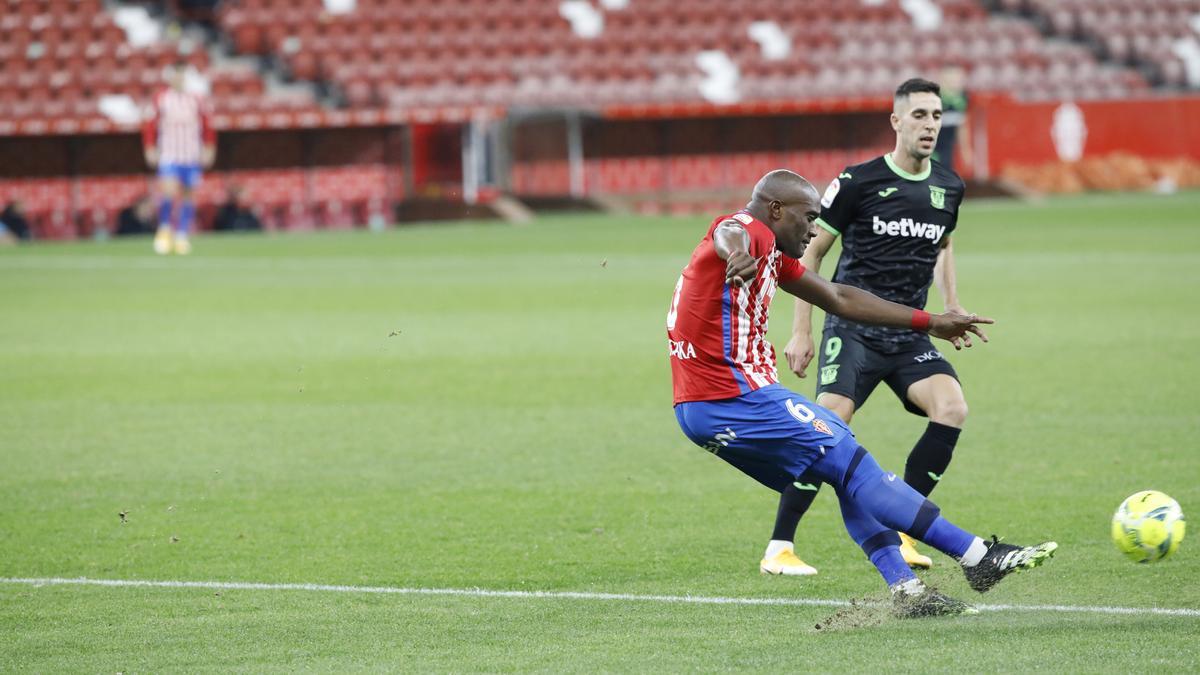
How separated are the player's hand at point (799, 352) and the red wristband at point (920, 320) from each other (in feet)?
3.09

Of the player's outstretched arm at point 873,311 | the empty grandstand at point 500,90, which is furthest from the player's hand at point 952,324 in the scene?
the empty grandstand at point 500,90

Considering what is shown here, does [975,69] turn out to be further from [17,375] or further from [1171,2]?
[17,375]

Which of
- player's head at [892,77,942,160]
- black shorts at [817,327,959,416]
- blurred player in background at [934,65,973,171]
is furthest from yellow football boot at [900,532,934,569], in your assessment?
blurred player in background at [934,65,973,171]

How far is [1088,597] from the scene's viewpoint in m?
6.32

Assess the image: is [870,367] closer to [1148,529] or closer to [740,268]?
[1148,529]

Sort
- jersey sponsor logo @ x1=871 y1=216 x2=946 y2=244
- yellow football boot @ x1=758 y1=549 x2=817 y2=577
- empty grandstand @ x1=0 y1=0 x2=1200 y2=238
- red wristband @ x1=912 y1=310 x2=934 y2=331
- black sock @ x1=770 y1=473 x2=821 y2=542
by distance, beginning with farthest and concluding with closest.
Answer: empty grandstand @ x1=0 y1=0 x2=1200 y2=238
jersey sponsor logo @ x1=871 y1=216 x2=946 y2=244
black sock @ x1=770 y1=473 x2=821 y2=542
yellow football boot @ x1=758 y1=549 x2=817 y2=577
red wristband @ x1=912 y1=310 x2=934 y2=331

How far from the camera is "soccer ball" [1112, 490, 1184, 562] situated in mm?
6277

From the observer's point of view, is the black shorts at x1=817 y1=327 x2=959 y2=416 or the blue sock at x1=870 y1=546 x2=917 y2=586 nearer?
the blue sock at x1=870 y1=546 x2=917 y2=586

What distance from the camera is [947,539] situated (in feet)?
20.0

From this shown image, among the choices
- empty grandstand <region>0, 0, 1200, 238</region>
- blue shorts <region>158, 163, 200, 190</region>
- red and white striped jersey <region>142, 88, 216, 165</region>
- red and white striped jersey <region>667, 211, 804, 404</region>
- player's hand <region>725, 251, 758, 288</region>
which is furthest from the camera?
empty grandstand <region>0, 0, 1200, 238</region>

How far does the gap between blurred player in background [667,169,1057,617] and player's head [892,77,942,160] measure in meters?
1.41

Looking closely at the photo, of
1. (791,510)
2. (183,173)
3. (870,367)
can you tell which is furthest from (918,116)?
(183,173)

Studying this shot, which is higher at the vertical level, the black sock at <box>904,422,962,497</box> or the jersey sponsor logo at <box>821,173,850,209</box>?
the jersey sponsor logo at <box>821,173,850,209</box>

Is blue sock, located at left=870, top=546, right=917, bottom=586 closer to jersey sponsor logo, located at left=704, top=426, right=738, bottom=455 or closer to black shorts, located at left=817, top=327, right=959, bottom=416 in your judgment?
jersey sponsor logo, located at left=704, top=426, right=738, bottom=455
